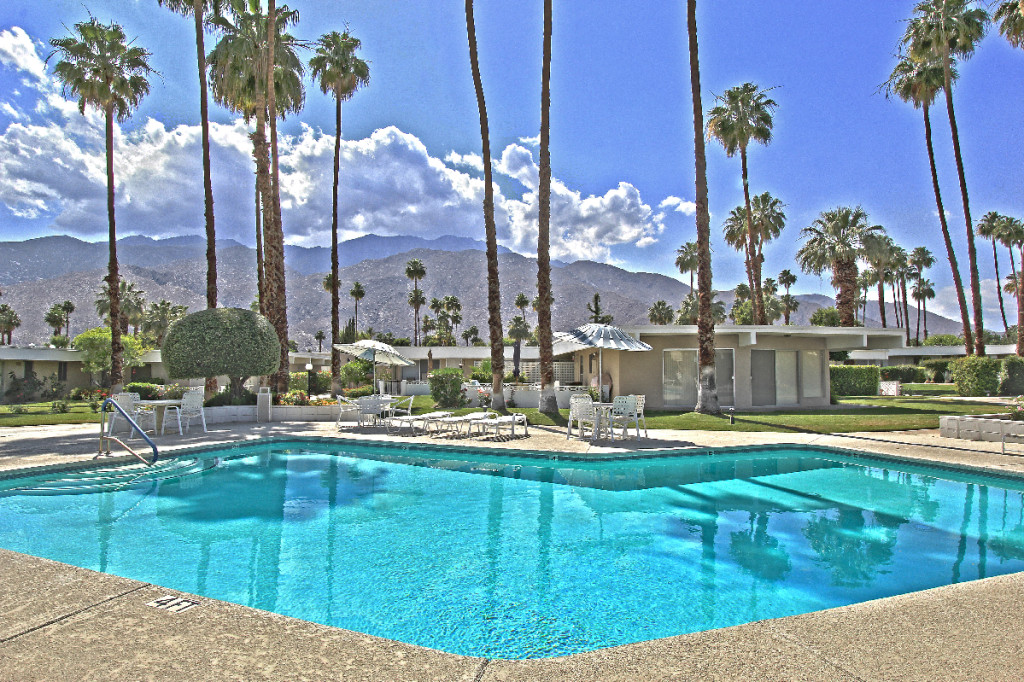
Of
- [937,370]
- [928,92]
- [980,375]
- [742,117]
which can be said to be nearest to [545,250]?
[742,117]

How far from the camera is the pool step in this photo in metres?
7.85

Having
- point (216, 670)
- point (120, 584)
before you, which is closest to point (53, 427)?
point (120, 584)

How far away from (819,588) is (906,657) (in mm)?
2312

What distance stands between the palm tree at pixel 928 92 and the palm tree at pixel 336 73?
24.1 meters

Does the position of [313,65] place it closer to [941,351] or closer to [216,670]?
[216,670]

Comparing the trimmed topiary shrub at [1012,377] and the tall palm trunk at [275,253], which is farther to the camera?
the trimmed topiary shrub at [1012,377]

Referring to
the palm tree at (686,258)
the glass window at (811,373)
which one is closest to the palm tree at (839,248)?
the glass window at (811,373)

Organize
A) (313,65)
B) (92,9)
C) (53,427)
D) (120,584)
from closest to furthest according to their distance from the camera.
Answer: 1. (120,584)
2. (53,427)
3. (92,9)
4. (313,65)

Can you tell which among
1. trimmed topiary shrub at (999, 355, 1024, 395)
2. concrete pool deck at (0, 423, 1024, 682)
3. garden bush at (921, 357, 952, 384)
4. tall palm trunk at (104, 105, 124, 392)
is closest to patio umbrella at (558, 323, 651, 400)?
concrete pool deck at (0, 423, 1024, 682)

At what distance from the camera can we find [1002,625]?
2939mm

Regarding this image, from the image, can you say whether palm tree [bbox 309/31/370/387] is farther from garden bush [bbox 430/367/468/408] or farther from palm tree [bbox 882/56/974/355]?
palm tree [bbox 882/56/974/355]

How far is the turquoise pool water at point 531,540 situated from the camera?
419 cm

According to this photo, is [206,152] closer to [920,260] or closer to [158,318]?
[158,318]

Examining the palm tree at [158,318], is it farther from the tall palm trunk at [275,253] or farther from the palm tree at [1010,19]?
the palm tree at [1010,19]
